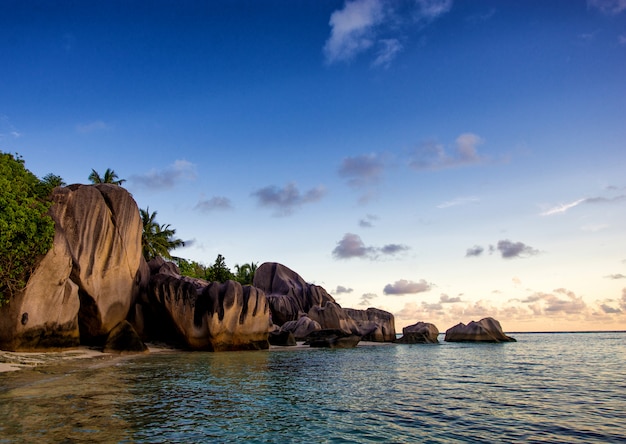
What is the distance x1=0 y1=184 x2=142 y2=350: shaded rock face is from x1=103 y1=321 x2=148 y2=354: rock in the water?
3.17ft

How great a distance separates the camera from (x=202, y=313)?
32344 mm

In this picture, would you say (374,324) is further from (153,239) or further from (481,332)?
(153,239)

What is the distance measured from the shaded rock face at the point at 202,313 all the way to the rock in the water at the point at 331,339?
10.2 meters

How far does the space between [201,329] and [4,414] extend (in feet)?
78.0

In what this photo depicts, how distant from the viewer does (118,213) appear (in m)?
30.9

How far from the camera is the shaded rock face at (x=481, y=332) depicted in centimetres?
6219

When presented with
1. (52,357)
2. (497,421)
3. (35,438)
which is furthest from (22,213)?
(497,421)

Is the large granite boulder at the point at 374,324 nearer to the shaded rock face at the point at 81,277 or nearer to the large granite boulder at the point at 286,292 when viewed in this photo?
the large granite boulder at the point at 286,292

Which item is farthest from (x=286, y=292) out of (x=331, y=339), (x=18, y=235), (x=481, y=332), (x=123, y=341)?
(x=18, y=235)

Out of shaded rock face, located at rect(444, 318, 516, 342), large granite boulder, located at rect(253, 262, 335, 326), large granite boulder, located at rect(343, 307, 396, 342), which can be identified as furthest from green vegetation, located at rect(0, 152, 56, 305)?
shaded rock face, located at rect(444, 318, 516, 342)

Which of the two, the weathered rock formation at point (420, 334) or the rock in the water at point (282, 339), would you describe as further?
the weathered rock formation at point (420, 334)

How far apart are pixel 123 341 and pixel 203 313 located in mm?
5974

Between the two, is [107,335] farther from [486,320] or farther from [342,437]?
[486,320]

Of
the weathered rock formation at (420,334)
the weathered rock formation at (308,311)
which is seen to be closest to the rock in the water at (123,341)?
the weathered rock formation at (308,311)
